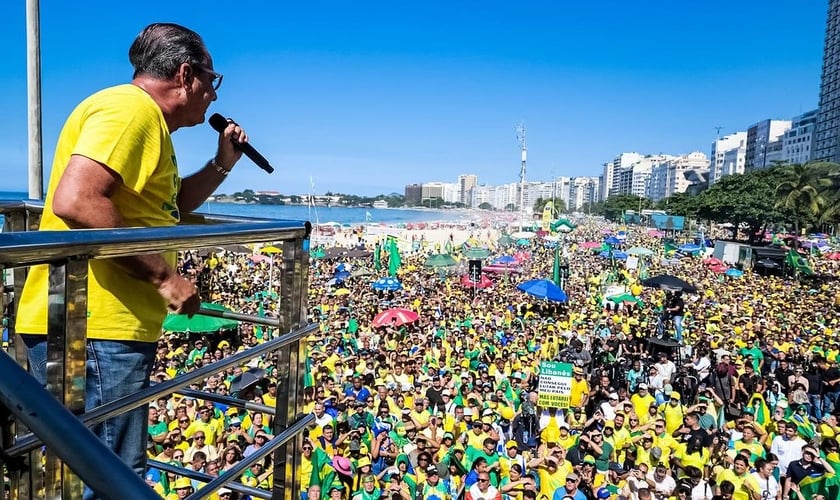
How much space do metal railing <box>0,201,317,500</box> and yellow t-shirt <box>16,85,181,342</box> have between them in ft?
0.66

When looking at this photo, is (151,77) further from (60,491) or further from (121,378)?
(60,491)

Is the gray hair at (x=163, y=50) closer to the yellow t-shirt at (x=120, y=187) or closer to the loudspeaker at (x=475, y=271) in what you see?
the yellow t-shirt at (x=120, y=187)

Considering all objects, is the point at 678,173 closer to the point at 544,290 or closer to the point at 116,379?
the point at 544,290

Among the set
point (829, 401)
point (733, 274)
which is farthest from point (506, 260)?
point (829, 401)

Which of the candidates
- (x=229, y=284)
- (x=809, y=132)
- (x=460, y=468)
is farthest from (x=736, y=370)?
(x=809, y=132)

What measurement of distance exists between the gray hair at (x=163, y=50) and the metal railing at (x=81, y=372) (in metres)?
0.51

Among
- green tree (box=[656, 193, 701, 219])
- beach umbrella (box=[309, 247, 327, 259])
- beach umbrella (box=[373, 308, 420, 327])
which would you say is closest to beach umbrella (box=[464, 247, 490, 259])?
beach umbrella (box=[309, 247, 327, 259])

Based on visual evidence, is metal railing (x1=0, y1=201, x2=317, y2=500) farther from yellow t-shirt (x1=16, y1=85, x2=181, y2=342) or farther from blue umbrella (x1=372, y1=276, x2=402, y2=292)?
blue umbrella (x1=372, y1=276, x2=402, y2=292)

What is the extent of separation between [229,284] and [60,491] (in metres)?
20.7

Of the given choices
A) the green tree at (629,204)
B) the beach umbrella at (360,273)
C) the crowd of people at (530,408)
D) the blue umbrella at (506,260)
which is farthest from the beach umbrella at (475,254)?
the green tree at (629,204)

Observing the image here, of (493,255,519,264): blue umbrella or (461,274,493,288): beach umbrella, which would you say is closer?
(461,274,493,288): beach umbrella

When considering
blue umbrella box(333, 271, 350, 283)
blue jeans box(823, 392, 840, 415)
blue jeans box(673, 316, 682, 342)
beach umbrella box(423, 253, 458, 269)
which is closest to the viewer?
blue jeans box(823, 392, 840, 415)

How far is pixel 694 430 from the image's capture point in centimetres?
734

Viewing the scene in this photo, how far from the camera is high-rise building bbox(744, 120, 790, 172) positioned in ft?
432
